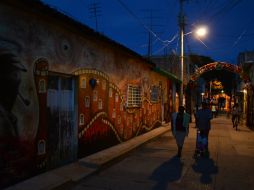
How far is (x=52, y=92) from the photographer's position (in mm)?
8656

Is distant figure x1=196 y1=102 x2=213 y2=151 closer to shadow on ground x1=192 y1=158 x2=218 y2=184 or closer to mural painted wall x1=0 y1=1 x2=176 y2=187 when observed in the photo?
shadow on ground x1=192 y1=158 x2=218 y2=184

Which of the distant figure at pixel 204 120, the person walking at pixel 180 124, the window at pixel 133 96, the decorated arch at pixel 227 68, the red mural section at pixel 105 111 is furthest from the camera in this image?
the decorated arch at pixel 227 68

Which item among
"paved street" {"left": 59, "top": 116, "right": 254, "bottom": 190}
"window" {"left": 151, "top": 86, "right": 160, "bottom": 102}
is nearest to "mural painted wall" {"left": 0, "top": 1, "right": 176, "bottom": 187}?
"paved street" {"left": 59, "top": 116, "right": 254, "bottom": 190}

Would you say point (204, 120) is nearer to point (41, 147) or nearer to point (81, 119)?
point (81, 119)

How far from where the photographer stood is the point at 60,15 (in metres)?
8.25

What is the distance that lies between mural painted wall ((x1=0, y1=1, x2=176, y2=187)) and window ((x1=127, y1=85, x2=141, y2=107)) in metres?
1.08

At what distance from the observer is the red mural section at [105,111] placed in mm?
10264

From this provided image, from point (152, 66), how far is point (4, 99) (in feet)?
41.3

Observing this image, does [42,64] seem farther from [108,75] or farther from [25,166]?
[108,75]

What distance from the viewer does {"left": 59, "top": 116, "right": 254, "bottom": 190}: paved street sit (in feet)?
25.8

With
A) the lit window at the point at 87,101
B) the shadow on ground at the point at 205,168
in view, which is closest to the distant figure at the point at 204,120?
the shadow on ground at the point at 205,168

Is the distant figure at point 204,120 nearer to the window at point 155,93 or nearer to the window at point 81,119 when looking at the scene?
the window at point 81,119

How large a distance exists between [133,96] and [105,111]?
159 inches

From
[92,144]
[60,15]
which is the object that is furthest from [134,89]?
[60,15]
